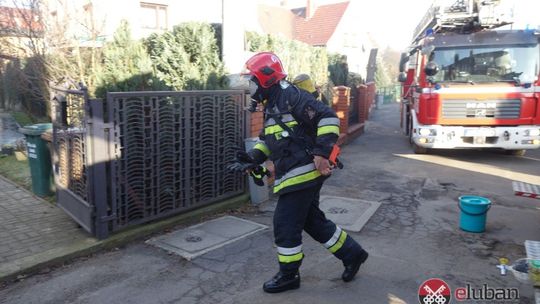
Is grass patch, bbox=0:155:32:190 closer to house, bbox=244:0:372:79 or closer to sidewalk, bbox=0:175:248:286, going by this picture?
sidewalk, bbox=0:175:248:286

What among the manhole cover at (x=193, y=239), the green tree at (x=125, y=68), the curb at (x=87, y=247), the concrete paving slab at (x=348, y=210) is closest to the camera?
the curb at (x=87, y=247)

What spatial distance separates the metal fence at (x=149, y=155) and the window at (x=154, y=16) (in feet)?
52.8

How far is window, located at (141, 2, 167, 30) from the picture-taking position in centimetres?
1973

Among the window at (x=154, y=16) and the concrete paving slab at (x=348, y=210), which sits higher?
the window at (x=154, y=16)

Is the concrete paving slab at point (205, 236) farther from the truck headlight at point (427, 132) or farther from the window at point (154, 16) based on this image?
the window at point (154, 16)

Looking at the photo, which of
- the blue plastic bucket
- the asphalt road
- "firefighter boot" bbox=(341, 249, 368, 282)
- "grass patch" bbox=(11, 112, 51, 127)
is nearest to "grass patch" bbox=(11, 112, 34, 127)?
"grass patch" bbox=(11, 112, 51, 127)

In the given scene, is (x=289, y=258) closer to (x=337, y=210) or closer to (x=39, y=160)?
(x=337, y=210)

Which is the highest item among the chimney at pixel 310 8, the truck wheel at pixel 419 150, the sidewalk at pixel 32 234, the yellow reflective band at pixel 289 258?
the chimney at pixel 310 8

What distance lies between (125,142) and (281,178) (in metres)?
1.94

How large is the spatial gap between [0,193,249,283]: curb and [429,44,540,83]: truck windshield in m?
6.07

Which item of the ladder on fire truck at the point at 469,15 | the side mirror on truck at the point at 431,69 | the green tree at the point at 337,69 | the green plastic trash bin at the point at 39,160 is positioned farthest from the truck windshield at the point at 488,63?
the green plastic trash bin at the point at 39,160

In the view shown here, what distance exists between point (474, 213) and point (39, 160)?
221 inches

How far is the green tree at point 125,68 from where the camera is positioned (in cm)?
537

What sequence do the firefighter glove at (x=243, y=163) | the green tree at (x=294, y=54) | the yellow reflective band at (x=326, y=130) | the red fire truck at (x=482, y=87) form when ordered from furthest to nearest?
the green tree at (x=294, y=54) < the red fire truck at (x=482, y=87) < the firefighter glove at (x=243, y=163) < the yellow reflective band at (x=326, y=130)
